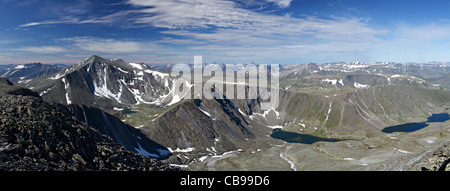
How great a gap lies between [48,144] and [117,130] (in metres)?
90.5

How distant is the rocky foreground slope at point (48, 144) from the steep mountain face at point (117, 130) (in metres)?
72.5

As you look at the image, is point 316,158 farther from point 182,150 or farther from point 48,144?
point 48,144

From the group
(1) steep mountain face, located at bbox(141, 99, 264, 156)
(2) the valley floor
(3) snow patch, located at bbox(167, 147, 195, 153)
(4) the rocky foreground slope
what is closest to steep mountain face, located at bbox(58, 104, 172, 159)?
(3) snow patch, located at bbox(167, 147, 195, 153)

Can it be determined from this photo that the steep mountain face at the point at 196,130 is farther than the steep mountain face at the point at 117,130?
Yes

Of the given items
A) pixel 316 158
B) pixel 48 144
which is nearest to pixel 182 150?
pixel 316 158

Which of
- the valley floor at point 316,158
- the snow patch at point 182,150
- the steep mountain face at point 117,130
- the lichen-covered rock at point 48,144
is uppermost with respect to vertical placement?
the lichen-covered rock at point 48,144

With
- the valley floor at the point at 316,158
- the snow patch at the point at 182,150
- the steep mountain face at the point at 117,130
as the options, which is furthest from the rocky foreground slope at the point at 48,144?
the snow patch at the point at 182,150

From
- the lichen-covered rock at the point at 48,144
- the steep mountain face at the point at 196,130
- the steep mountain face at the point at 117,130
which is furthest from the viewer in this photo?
the steep mountain face at the point at 196,130

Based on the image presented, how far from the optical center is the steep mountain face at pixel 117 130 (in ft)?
350

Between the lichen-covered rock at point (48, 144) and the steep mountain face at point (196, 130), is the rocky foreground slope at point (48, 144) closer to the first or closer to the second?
the lichen-covered rock at point (48, 144)

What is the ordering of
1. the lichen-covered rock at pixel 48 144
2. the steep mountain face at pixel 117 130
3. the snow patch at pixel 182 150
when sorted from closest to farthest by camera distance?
the lichen-covered rock at pixel 48 144, the steep mountain face at pixel 117 130, the snow patch at pixel 182 150

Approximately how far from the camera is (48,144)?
2817cm
